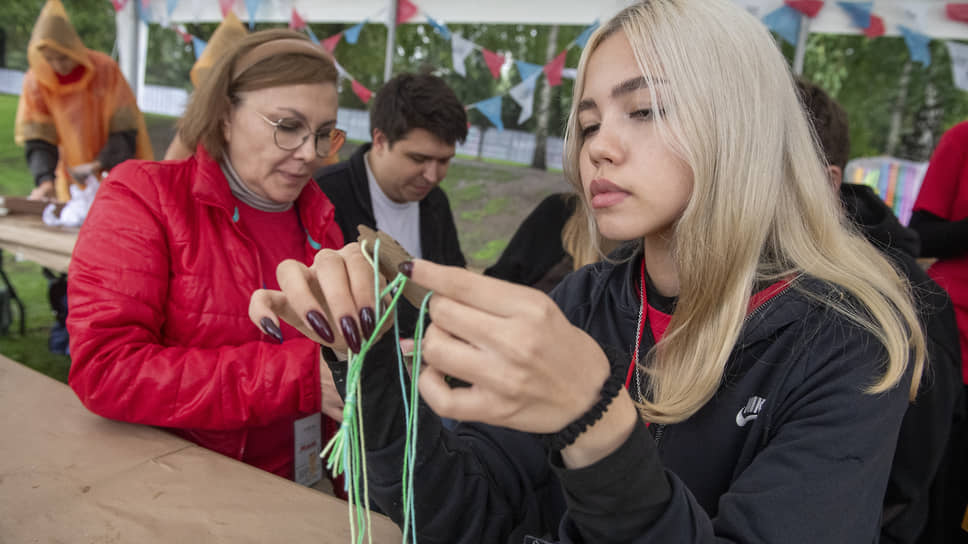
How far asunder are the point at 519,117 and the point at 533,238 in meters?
2.86

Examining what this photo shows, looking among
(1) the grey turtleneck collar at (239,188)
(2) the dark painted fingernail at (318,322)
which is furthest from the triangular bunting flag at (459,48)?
(2) the dark painted fingernail at (318,322)

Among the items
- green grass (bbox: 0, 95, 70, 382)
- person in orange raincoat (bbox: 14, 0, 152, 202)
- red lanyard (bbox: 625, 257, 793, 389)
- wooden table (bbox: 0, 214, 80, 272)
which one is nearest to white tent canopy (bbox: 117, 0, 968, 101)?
red lanyard (bbox: 625, 257, 793, 389)

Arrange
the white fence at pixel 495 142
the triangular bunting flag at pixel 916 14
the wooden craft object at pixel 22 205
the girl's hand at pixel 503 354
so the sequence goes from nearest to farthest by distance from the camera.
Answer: the girl's hand at pixel 503 354 < the triangular bunting flag at pixel 916 14 < the wooden craft object at pixel 22 205 < the white fence at pixel 495 142

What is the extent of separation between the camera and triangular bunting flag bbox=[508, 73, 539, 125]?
527 centimetres

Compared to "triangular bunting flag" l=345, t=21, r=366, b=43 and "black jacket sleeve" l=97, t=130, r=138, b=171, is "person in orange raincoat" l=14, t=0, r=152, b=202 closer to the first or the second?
"black jacket sleeve" l=97, t=130, r=138, b=171

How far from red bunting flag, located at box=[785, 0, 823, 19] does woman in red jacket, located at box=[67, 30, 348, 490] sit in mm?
3313

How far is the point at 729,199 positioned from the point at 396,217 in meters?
2.35

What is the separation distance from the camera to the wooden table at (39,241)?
346cm

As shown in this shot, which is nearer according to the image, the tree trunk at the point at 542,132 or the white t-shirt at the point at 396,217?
the white t-shirt at the point at 396,217

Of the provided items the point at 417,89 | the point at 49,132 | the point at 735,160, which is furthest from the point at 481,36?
the point at 735,160

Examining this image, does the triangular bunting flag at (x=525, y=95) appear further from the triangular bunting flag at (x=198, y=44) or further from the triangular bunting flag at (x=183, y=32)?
the triangular bunting flag at (x=183, y=32)

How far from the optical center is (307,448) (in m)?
1.83

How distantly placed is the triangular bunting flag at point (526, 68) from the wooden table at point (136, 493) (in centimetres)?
440

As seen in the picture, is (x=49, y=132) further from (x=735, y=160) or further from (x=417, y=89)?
(x=735, y=160)
